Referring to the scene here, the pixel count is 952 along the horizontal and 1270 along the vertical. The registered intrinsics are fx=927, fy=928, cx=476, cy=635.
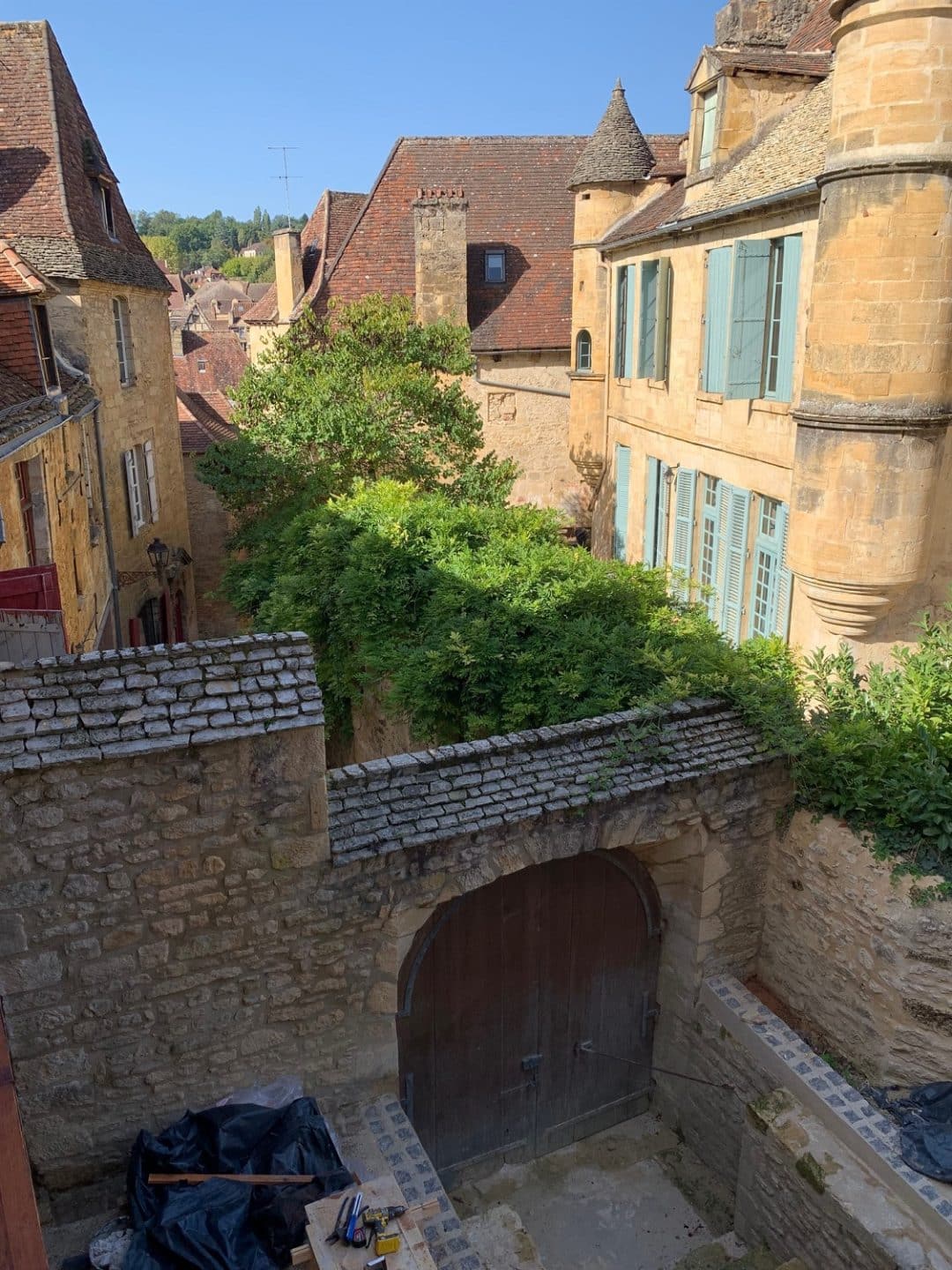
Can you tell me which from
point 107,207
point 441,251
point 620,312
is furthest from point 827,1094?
point 441,251

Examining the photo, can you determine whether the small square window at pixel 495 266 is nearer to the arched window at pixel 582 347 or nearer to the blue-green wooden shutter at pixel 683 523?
the arched window at pixel 582 347

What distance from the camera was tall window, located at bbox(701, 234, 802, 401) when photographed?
9766 mm

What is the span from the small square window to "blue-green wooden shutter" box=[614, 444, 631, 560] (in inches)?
323

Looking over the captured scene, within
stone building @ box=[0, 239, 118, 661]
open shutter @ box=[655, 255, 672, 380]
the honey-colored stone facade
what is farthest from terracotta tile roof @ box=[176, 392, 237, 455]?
open shutter @ box=[655, 255, 672, 380]

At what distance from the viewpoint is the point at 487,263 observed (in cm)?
2167

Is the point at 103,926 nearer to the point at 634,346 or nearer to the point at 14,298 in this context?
the point at 14,298

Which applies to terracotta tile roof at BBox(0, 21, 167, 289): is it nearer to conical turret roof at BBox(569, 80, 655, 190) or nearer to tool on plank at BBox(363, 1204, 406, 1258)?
conical turret roof at BBox(569, 80, 655, 190)

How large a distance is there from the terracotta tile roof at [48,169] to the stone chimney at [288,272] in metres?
5.20

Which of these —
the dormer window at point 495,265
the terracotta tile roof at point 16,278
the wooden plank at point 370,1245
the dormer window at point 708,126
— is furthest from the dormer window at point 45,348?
the dormer window at point 495,265

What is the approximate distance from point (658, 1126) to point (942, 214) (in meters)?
7.93

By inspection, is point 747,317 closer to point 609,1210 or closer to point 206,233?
point 609,1210

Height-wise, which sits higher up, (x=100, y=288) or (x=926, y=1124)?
(x=100, y=288)

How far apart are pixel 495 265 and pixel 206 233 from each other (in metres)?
146

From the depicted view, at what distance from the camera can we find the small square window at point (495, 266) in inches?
853
